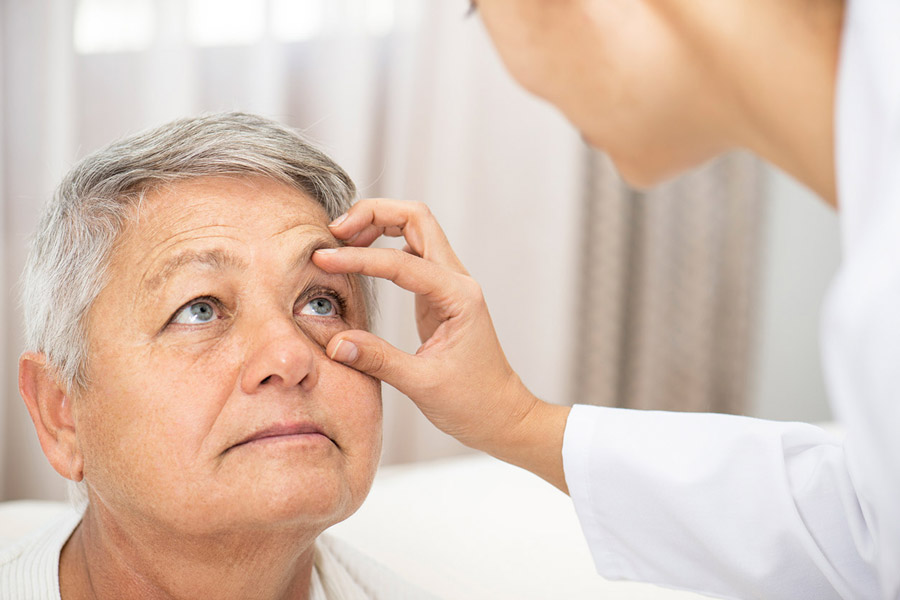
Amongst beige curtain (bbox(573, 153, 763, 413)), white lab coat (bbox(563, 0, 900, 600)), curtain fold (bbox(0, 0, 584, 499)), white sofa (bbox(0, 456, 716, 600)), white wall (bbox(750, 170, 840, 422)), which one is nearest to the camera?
white lab coat (bbox(563, 0, 900, 600))

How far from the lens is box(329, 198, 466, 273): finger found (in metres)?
1.23

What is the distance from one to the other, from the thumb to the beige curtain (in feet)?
7.83

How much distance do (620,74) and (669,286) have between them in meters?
2.74

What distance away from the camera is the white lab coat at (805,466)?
0.83 m

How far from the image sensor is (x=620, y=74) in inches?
41.8

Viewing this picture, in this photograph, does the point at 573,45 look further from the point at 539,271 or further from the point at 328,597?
the point at 539,271

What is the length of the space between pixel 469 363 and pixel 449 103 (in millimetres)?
1956

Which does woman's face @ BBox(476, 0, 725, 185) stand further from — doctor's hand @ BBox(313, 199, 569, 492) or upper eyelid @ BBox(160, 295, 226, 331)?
upper eyelid @ BBox(160, 295, 226, 331)

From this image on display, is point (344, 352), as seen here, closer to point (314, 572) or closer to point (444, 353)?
point (444, 353)

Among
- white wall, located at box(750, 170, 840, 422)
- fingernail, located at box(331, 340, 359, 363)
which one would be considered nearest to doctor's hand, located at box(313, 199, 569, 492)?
fingernail, located at box(331, 340, 359, 363)

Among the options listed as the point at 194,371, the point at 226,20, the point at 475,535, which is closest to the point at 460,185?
the point at 226,20

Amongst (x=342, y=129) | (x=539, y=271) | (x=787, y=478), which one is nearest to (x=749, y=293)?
(x=539, y=271)

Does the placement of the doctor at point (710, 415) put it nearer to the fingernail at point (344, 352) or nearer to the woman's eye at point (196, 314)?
the fingernail at point (344, 352)

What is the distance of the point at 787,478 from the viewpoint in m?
1.22
